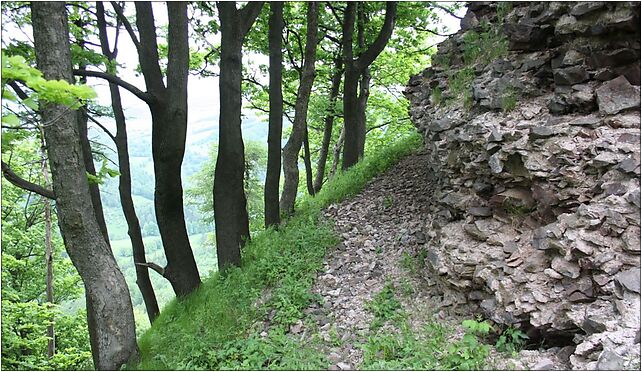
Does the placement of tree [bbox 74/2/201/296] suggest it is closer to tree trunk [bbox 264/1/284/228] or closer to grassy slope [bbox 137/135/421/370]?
grassy slope [bbox 137/135/421/370]

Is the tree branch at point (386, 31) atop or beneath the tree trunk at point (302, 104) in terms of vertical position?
atop

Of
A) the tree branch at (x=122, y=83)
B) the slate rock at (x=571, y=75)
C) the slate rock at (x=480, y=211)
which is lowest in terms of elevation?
the slate rock at (x=480, y=211)

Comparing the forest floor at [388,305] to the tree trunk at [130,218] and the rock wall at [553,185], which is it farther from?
the tree trunk at [130,218]

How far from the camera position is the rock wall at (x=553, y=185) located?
12.7 ft

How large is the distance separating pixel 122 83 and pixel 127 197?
14.3 ft

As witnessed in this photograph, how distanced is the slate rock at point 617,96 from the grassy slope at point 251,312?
4288 millimetres

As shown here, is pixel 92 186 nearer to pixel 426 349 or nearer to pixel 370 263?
pixel 370 263

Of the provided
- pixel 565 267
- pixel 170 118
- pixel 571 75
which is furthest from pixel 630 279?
pixel 170 118

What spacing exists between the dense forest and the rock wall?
9.31 feet

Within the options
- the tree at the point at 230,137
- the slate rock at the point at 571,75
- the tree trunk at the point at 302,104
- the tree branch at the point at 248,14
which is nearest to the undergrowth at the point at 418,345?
the slate rock at the point at 571,75

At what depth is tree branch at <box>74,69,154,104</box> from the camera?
6.15 m

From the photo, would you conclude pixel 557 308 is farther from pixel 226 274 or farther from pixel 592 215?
pixel 226 274

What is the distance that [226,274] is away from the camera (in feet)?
26.3

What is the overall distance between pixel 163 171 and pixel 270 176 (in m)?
2.64
